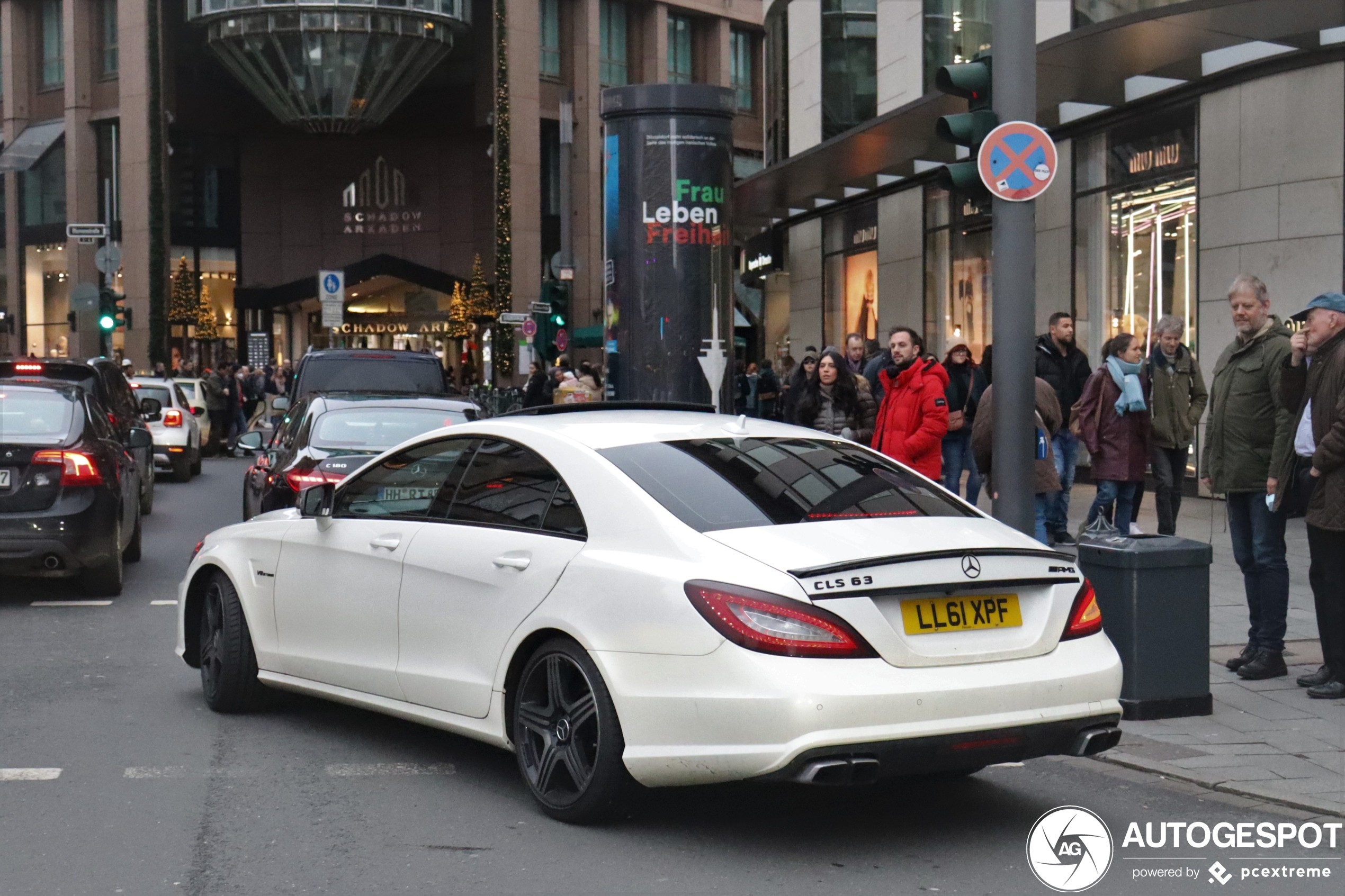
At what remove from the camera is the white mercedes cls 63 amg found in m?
4.78

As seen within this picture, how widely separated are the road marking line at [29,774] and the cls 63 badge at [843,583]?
3.12m

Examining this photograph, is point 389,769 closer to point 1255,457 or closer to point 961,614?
point 961,614

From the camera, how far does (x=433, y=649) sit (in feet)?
19.5

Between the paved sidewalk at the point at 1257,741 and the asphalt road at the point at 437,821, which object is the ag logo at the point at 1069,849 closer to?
the asphalt road at the point at 437,821

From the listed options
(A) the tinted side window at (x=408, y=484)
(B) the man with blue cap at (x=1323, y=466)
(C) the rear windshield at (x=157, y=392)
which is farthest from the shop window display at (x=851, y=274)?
(A) the tinted side window at (x=408, y=484)

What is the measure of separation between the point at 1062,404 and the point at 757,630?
30.6 ft

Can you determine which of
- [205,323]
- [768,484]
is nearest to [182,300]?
[205,323]

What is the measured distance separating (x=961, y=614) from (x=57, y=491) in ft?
24.8

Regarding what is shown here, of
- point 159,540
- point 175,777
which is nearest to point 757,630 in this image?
point 175,777

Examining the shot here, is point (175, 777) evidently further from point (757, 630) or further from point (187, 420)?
point (187, 420)

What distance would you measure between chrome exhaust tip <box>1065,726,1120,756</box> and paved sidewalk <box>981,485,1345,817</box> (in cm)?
95

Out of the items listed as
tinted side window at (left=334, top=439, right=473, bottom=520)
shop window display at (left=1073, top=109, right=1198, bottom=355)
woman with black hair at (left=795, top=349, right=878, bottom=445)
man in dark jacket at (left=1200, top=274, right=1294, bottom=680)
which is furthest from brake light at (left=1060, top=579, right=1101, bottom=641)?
shop window display at (left=1073, top=109, right=1198, bottom=355)

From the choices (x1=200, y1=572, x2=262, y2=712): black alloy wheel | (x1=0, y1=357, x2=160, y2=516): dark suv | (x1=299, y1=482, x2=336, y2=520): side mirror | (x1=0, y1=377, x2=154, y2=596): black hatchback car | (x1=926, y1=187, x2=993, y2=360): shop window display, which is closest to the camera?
(x1=299, y1=482, x2=336, y2=520): side mirror

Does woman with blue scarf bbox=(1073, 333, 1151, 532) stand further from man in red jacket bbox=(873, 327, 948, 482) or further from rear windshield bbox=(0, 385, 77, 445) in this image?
rear windshield bbox=(0, 385, 77, 445)
